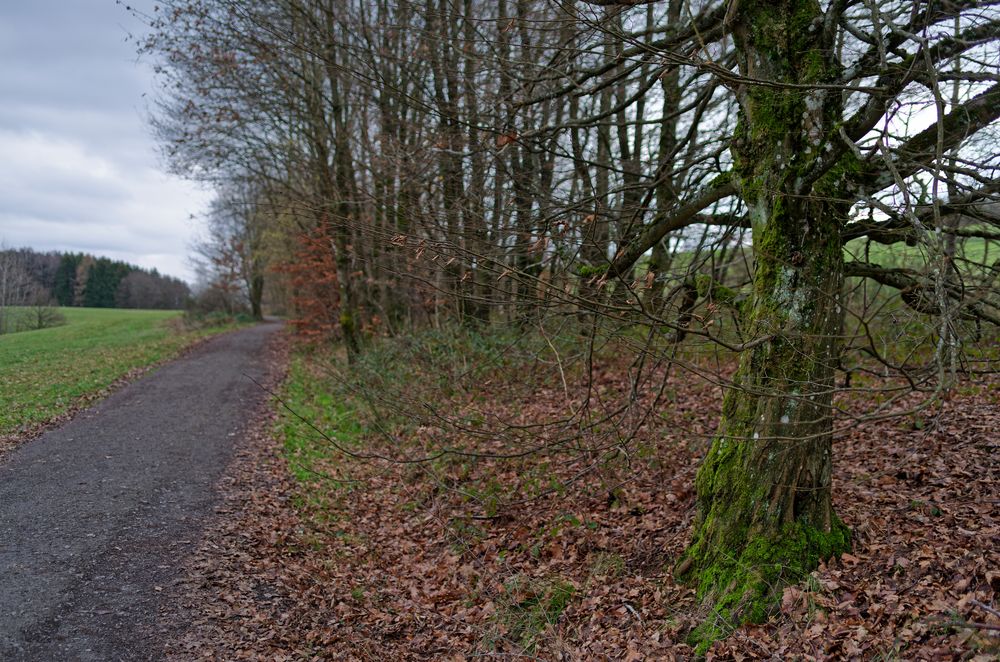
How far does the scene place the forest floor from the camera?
4.25 meters

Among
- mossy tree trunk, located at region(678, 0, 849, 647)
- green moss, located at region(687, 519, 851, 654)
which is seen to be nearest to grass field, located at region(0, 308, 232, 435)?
green moss, located at region(687, 519, 851, 654)

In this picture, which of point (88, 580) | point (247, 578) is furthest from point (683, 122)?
point (88, 580)

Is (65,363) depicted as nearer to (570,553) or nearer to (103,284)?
(570,553)

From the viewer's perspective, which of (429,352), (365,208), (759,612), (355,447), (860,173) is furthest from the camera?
(365,208)

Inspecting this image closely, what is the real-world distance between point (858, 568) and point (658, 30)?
4933 mm

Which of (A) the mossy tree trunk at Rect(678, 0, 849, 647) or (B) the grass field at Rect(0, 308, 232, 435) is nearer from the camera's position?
(A) the mossy tree trunk at Rect(678, 0, 849, 647)

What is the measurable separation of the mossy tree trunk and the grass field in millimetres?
11807

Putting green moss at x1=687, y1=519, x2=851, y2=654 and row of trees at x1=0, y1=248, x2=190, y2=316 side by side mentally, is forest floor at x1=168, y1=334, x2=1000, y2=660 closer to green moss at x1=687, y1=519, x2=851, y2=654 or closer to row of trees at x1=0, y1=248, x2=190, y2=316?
green moss at x1=687, y1=519, x2=851, y2=654

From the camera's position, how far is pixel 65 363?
17359 mm

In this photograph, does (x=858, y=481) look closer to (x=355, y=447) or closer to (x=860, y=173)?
(x=860, y=173)

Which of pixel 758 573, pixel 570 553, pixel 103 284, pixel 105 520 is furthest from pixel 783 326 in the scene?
pixel 103 284

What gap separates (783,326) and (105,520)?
780cm

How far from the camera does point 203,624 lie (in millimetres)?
5531

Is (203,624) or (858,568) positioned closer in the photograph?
(858,568)
